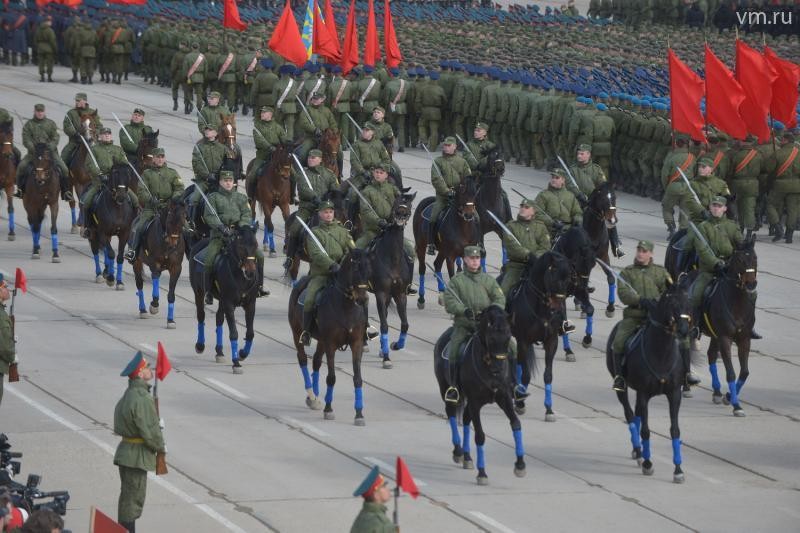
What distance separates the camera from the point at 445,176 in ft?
105

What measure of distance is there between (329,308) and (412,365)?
379cm

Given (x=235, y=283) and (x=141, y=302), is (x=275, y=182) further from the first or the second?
(x=235, y=283)

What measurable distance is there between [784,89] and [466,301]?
15712 mm

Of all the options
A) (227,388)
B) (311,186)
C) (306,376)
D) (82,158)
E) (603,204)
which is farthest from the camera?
(82,158)

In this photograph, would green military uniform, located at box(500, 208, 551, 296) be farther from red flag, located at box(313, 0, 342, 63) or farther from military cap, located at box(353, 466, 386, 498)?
red flag, located at box(313, 0, 342, 63)

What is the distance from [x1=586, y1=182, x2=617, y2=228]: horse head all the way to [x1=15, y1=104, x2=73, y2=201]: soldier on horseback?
34.5 ft

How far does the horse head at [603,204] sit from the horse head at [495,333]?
Answer: 8.00 m

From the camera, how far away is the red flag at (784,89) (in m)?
35.7

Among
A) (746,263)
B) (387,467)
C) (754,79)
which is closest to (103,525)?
(387,467)

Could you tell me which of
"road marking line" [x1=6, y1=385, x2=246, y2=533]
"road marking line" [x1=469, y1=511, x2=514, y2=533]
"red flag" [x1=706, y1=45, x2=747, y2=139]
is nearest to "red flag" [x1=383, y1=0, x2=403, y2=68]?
"red flag" [x1=706, y1=45, x2=747, y2=139]

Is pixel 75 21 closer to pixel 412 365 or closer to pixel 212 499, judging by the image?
pixel 412 365

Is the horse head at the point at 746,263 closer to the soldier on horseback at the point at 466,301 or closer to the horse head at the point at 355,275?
the soldier on horseback at the point at 466,301

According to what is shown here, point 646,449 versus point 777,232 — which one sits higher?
point 777,232

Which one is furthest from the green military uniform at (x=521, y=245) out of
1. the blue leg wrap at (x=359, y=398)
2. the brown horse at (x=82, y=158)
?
the brown horse at (x=82, y=158)
